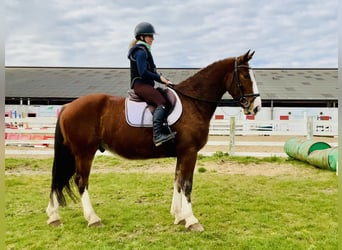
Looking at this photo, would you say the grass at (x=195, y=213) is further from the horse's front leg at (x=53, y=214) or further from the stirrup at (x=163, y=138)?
the stirrup at (x=163, y=138)

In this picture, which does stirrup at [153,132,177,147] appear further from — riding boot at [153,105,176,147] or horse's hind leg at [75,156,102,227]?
horse's hind leg at [75,156,102,227]

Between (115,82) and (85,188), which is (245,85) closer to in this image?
(85,188)

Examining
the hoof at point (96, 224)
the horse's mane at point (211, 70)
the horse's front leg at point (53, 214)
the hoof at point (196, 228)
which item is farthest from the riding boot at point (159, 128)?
the horse's front leg at point (53, 214)

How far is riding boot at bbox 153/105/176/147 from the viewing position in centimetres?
413

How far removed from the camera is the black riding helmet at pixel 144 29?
428 cm

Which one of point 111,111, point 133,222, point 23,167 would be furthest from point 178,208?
point 23,167

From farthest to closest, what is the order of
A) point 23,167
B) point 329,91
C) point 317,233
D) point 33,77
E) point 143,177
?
point 33,77, point 329,91, point 23,167, point 143,177, point 317,233

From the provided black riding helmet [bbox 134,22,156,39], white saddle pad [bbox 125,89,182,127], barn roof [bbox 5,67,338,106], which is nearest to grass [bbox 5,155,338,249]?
white saddle pad [bbox 125,89,182,127]

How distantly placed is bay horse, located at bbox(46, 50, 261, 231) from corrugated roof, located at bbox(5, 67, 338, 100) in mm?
19533

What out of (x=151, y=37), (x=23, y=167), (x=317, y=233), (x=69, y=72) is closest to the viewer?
(x=317, y=233)

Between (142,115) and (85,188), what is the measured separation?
1.26 meters

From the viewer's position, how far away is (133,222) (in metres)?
4.50

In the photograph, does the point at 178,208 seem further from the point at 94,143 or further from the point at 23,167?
the point at 23,167

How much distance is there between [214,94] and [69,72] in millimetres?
32412
